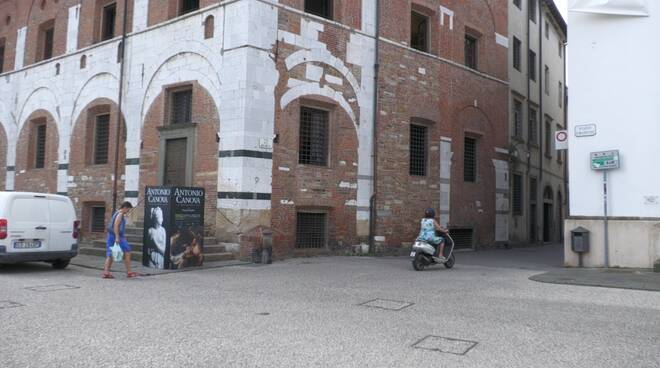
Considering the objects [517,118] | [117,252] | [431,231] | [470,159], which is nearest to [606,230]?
[431,231]

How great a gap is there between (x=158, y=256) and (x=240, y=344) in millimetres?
7009

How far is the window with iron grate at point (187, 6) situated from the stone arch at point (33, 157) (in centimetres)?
725

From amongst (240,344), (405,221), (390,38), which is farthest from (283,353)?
(390,38)

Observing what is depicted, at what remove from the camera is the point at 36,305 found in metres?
7.56

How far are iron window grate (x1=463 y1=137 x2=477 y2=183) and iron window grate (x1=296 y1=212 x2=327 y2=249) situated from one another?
701 centimetres

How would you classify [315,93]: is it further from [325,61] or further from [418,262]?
[418,262]

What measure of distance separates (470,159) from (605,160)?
7990mm

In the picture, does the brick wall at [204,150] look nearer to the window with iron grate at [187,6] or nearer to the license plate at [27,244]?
the window with iron grate at [187,6]

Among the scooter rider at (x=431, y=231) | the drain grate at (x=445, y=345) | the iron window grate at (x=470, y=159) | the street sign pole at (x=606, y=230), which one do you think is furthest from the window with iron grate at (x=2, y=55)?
the drain grate at (x=445, y=345)

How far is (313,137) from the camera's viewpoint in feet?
51.2

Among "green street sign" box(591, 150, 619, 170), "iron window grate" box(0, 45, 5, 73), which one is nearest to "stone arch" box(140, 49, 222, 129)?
"green street sign" box(591, 150, 619, 170)

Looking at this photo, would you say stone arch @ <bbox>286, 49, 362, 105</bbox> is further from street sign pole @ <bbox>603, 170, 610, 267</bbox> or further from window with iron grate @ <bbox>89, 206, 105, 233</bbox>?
window with iron grate @ <bbox>89, 206, 105, 233</bbox>

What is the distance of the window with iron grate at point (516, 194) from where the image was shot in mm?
22594

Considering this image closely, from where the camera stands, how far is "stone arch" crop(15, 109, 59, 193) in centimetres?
1992
